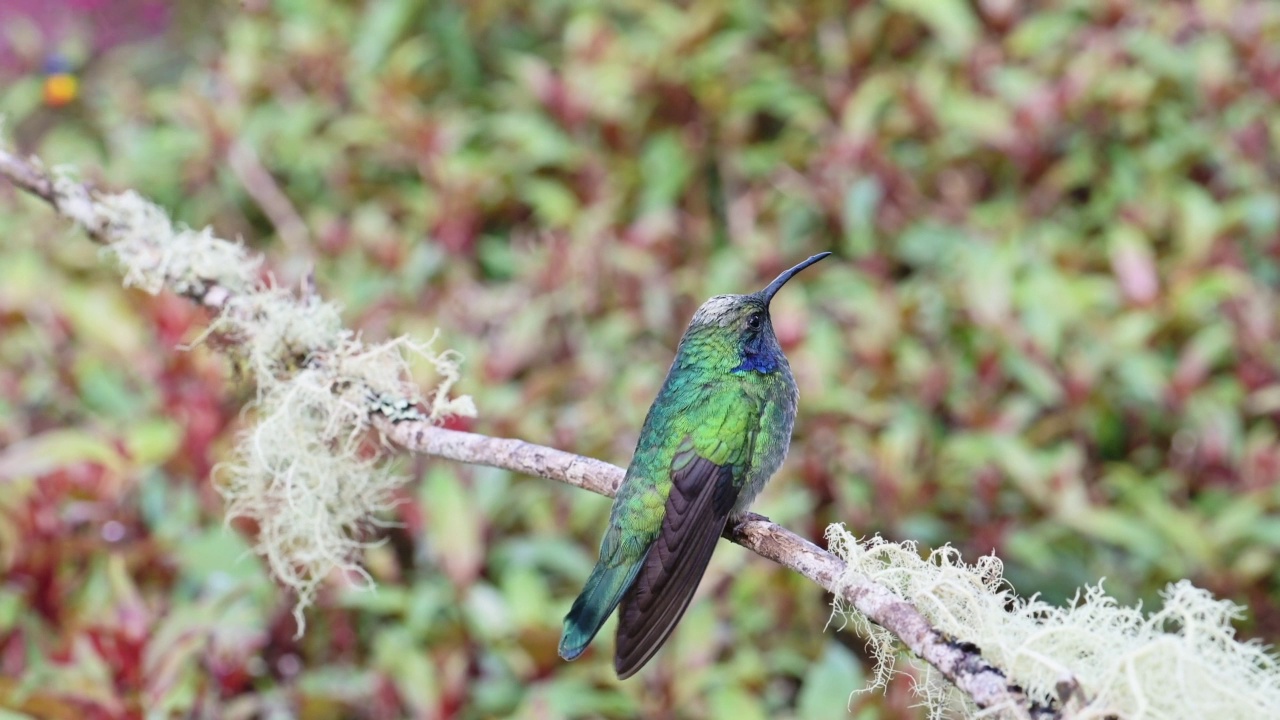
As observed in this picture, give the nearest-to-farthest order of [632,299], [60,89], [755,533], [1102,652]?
[1102,652]
[755,533]
[632,299]
[60,89]

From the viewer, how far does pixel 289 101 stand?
5.31 m

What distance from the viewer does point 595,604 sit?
1815 mm

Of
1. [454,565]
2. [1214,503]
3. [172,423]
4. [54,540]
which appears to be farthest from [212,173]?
[1214,503]

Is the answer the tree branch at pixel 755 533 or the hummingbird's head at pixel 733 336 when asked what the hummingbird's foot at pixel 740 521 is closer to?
the tree branch at pixel 755 533

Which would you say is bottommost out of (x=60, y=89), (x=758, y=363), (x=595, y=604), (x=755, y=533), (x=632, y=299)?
(x=595, y=604)

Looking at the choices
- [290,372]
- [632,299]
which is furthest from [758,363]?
[632,299]

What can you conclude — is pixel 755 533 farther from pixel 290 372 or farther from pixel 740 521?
pixel 290 372

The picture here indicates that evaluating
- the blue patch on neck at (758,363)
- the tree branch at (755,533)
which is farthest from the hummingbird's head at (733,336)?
the tree branch at (755,533)

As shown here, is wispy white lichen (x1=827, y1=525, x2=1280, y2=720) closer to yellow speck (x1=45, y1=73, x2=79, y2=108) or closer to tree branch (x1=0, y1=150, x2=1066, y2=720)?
tree branch (x1=0, y1=150, x2=1066, y2=720)

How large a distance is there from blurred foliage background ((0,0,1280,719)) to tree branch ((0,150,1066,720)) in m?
1.09

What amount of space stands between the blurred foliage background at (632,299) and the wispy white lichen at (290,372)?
2.52 feet

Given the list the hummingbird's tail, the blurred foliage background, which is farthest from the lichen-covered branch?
the blurred foliage background

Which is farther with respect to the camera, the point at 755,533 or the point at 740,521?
the point at 740,521

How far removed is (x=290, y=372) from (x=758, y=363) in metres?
0.85
